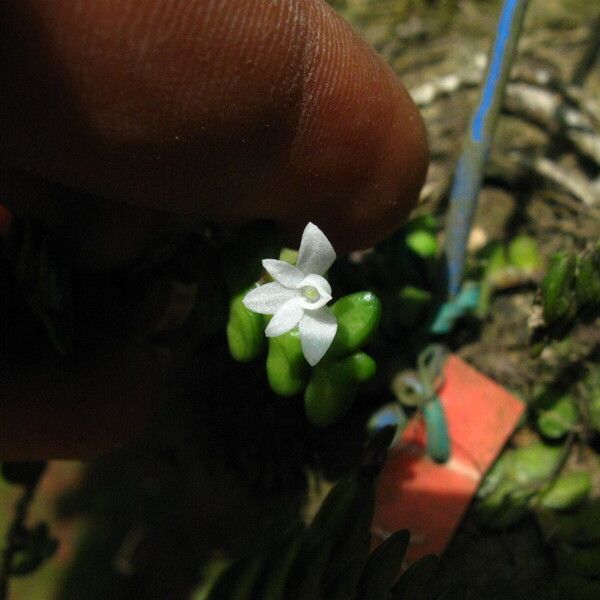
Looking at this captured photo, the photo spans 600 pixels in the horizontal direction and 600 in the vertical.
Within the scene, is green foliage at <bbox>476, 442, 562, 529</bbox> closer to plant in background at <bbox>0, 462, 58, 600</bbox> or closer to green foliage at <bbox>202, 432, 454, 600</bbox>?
green foliage at <bbox>202, 432, 454, 600</bbox>

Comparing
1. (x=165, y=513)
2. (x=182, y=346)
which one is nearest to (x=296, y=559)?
(x=182, y=346)

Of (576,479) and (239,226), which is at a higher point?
(239,226)

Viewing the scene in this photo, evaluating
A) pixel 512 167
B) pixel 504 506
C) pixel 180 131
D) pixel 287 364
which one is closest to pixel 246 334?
pixel 287 364

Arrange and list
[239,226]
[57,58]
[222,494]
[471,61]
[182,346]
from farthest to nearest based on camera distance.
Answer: [471,61] → [222,494] → [182,346] → [239,226] → [57,58]

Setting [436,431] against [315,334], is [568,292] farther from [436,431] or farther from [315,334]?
[315,334]

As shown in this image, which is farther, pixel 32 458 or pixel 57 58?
pixel 32 458

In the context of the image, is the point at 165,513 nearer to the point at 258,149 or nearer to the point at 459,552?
the point at 459,552

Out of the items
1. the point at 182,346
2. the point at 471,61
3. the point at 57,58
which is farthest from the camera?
the point at 471,61

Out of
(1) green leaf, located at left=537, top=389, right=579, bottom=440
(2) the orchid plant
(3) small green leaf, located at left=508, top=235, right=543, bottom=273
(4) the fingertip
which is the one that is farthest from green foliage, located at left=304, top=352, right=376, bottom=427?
(3) small green leaf, located at left=508, top=235, right=543, bottom=273
